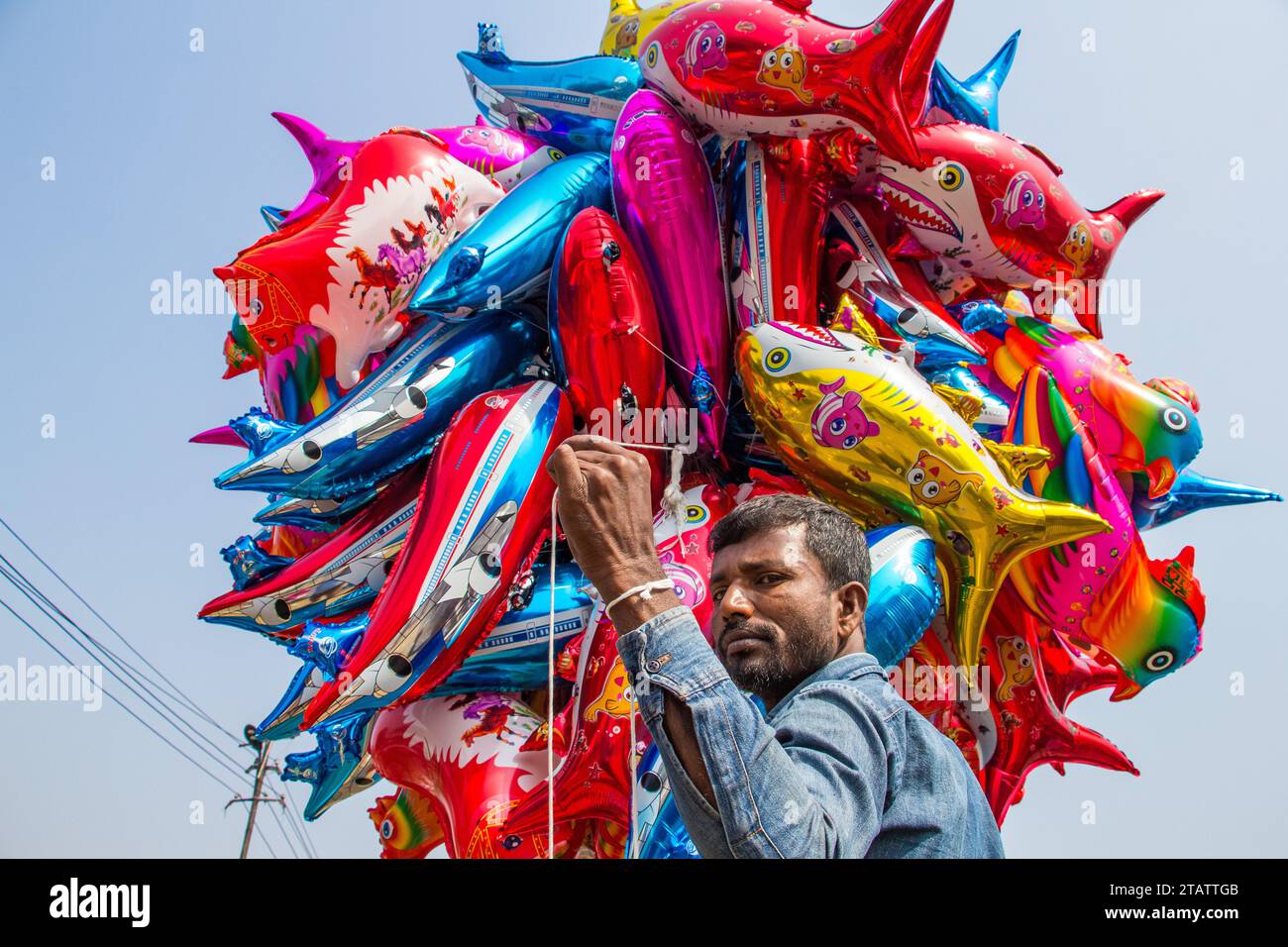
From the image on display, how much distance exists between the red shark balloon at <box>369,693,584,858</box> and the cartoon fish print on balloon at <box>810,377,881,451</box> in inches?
53.9

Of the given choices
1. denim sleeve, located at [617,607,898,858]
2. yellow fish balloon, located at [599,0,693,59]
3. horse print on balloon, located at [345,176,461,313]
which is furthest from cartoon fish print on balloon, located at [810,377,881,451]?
denim sleeve, located at [617,607,898,858]

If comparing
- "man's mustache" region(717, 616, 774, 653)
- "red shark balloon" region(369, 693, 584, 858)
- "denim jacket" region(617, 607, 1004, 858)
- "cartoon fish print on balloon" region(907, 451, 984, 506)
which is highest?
"man's mustache" region(717, 616, 774, 653)

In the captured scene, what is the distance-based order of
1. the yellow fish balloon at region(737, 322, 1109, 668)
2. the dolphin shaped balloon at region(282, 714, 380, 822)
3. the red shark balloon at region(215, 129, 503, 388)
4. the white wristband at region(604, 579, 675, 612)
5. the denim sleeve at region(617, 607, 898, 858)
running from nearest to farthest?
the denim sleeve at region(617, 607, 898, 858) → the white wristband at region(604, 579, 675, 612) → the yellow fish balloon at region(737, 322, 1109, 668) → the red shark balloon at region(215, 129, 503, 388) → the dolphin shaped balloon at region(282, 714, 380, 822)

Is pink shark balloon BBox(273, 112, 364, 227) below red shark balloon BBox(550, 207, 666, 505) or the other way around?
the other way around

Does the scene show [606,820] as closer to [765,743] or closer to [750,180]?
[750,180]

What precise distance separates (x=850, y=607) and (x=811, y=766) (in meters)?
0.35

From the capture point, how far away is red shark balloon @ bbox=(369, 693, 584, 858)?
3900 mm

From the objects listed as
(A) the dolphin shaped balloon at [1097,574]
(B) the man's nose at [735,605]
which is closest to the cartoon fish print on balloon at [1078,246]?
(A) the dolphin shaped balloon at [1097,574]

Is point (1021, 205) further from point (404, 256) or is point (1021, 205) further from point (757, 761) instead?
point (757, 761)

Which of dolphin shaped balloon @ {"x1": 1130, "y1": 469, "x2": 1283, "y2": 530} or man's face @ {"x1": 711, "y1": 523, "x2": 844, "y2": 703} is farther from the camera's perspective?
dolphin shaped balloon @ {"x1": 1130, "y1": 469, "x2": 1283, "y2": 530}

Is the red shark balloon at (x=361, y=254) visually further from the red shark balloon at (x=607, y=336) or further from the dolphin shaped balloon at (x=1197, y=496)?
the dolphin shaped balloon at (x=1197, y=496)

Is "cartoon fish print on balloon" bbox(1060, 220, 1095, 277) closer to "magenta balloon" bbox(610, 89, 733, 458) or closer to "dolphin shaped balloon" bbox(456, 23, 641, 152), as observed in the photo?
"magenta balloon" bbox(610, 89, 733, 458)

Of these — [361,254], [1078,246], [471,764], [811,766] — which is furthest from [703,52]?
[811,766]
